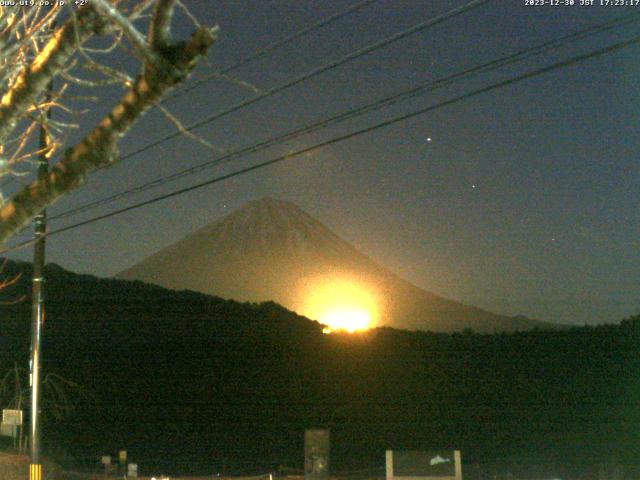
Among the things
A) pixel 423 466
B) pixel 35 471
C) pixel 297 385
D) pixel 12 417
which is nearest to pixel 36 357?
pixel 35 471

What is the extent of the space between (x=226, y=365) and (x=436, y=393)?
15480 millimetres

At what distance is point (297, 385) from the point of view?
61.5 meters

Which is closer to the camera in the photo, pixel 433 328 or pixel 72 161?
pixel 72 161

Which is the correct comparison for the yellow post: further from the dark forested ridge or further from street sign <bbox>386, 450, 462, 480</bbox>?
the dark forested ridge

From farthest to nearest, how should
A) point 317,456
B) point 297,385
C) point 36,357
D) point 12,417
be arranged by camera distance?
point 297,385
point 317,456
point 12,417
point 36,357

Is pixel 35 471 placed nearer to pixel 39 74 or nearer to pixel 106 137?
pixel 39 74

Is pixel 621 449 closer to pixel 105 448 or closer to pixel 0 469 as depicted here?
pixel 105 448

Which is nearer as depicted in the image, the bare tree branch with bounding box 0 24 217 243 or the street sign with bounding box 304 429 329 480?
the bare tree branch with bounding box 0 24 217 243

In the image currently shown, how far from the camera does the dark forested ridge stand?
156 ft

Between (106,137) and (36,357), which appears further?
(36,357)

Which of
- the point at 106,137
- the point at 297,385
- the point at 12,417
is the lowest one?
the point at 297,385

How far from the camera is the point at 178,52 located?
4277mm

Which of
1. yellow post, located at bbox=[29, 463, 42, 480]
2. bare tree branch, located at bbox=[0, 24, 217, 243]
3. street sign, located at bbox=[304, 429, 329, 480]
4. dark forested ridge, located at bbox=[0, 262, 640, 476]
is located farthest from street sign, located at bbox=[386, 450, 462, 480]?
dark forested ridge, located at bbox=[0, 262, 640, 476]

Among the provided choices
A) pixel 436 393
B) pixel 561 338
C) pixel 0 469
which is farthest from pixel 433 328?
pixel 0 469
